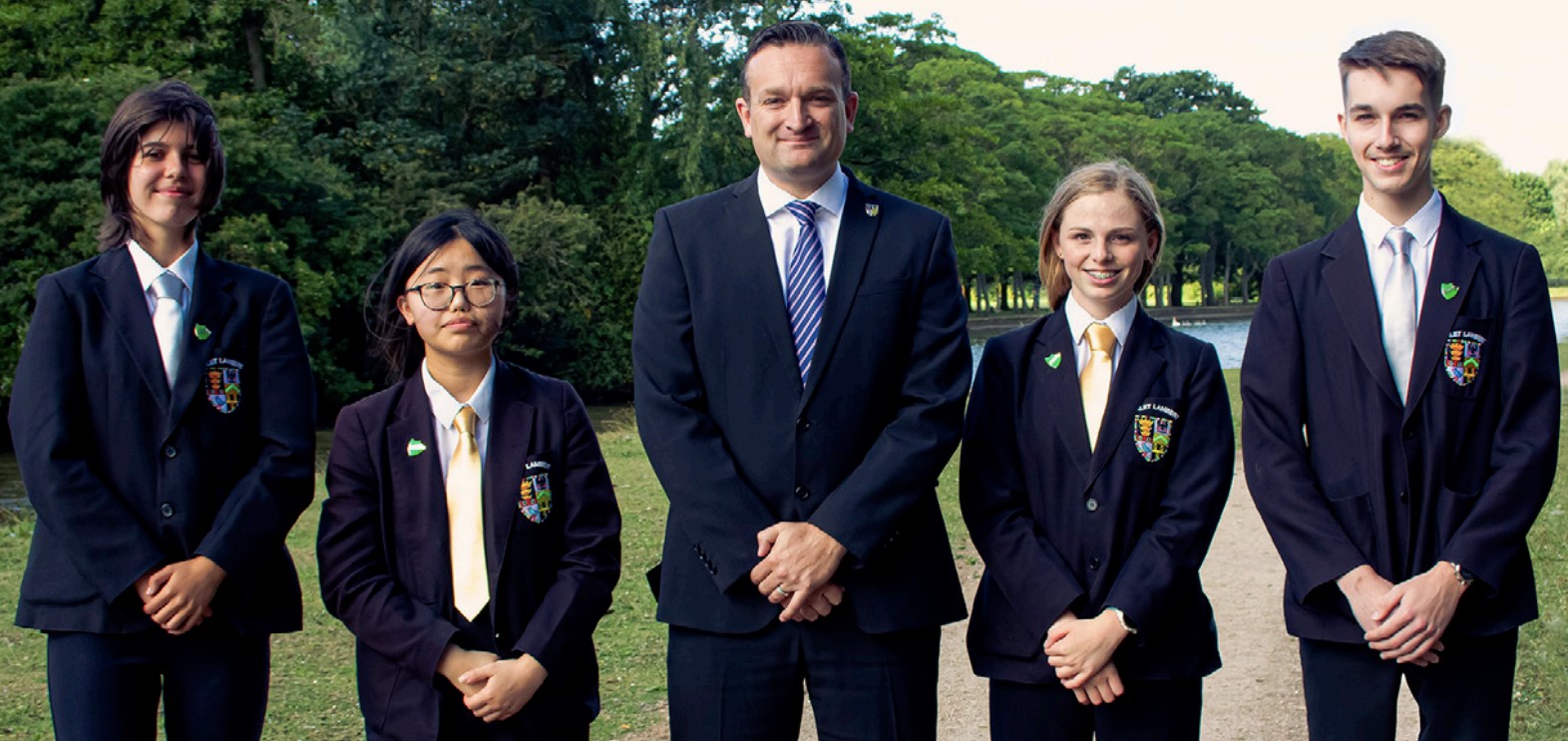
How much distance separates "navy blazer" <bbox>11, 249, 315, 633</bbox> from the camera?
3.35 metres

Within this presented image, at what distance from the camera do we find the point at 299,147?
87.9 ft

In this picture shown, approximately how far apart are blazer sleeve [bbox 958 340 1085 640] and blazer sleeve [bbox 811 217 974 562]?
0.21 meters

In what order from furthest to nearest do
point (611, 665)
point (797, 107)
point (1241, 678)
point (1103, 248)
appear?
point (611, 665) < point (1241, 678) < point (1103, 248) < point (797, 107)

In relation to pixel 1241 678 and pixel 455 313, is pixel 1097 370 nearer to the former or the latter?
pixel 455 313

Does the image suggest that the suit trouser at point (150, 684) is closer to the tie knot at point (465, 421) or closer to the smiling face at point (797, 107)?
the tie knot at point (465, 421)

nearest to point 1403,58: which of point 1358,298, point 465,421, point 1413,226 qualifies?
point 1413,226

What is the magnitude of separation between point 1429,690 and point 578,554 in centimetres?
209

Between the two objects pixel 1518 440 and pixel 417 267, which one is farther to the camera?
pixel 417 267

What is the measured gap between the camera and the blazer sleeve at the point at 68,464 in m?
3.33

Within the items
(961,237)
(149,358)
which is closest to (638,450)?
(149,358)

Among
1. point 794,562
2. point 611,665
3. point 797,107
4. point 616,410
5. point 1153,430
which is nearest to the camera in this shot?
point 794,562

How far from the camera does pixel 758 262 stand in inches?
138

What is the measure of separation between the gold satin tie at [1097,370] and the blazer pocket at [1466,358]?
78 cm

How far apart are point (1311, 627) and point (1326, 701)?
0.62ft
